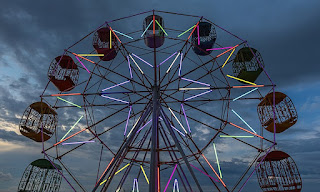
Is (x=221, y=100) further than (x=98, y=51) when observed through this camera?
No

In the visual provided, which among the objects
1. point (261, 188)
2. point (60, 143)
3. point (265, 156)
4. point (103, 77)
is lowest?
point (261, 188)

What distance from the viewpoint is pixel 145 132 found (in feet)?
61.5

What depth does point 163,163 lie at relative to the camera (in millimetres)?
17766

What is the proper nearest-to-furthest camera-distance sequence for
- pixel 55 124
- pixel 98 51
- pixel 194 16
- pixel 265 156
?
pixel 265 156 < pixel 194 16 < pixel 55 124 < pixel 98 51

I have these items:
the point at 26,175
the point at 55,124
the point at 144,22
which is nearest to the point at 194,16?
the point at 144,22

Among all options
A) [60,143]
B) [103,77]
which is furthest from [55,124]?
[103,77]

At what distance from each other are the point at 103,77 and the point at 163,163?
6948 mm

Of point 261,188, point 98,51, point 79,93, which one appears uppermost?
point 98,51

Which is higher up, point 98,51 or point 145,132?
point 98,51

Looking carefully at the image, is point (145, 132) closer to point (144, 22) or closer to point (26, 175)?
point (144, 22)

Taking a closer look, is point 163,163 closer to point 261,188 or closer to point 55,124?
point 261,188

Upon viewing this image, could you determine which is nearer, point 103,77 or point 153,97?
point 153,97

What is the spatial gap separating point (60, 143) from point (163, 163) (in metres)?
6.73

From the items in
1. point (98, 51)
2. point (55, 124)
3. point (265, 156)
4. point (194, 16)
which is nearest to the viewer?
point (265, 156)
